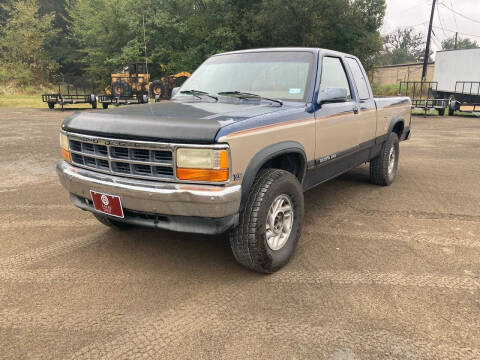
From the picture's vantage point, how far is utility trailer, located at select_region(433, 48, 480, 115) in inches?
767

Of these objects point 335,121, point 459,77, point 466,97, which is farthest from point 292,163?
point 459,77

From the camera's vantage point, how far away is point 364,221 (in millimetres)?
4438

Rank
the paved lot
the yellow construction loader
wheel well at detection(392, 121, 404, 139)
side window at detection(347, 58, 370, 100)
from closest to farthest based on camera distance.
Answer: the paved lot < side window at detection(347, 58, 370, 100) < wheel well at detection(392, 121, 404, 139) < the yellow construction loader

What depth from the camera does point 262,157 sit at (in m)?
2.94

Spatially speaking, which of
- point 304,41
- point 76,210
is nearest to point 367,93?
point 76,210

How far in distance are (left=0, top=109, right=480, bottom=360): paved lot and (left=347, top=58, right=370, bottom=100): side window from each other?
1428 mm

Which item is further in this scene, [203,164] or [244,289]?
[244,289]

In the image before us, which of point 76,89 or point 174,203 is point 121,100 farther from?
point 174,203

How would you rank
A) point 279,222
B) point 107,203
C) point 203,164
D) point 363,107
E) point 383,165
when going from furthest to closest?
point 383,165 → point 363,107 → point 279,222 → point 107,203 → point 203,164

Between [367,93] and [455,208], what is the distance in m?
1.85

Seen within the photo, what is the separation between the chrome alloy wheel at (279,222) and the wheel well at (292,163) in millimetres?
360

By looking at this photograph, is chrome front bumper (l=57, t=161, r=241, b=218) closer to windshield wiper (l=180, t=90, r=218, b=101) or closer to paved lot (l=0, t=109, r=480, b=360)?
paved lot (l=0, t=109, r=480, b=360)

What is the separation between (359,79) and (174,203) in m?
3.44

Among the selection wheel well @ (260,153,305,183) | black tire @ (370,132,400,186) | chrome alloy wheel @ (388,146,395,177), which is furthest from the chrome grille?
chrome alloy wheel @ (388,146,395,177)
